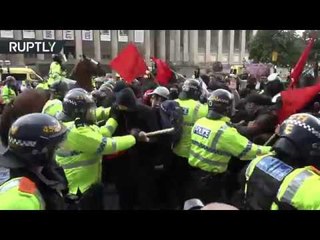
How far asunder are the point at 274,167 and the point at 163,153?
308 cm

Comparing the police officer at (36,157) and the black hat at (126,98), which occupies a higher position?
the police officer at (36,157)

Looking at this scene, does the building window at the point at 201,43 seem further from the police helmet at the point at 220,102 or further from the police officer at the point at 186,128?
the police helmet at the point at 220,102

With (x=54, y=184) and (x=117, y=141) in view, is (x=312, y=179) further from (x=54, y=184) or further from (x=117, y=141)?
(x=117, y=141)

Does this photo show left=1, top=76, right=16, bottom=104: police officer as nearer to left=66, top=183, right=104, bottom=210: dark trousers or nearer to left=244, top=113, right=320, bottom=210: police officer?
left=66, top=183, right=104, bottom=210: dark trousers

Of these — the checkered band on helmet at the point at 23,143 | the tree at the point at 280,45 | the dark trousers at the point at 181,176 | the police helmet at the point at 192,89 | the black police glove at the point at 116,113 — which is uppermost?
the checkered band on helmet at the point at 23,143

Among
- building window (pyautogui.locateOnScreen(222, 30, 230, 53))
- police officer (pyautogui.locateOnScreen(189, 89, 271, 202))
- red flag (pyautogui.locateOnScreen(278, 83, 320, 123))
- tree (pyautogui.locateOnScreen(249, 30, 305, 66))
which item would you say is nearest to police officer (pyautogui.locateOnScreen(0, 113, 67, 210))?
police officer (pyautogui.locateOnScreen(189, 89, 271, 202))

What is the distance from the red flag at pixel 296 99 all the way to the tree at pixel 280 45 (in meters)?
27.2

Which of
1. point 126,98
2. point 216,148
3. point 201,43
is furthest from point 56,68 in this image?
point 201,43

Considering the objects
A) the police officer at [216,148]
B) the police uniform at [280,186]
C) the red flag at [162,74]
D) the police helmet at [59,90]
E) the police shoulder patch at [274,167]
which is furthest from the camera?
the red flag at [162,74]

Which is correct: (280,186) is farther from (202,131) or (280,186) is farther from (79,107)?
(79,107)

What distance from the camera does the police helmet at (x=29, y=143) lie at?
2566 mm

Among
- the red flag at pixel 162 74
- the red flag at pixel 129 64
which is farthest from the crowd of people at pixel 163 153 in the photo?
the red flag at pixel 162 74

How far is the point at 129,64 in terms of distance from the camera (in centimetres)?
705

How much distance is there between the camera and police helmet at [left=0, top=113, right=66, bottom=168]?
101 inches
